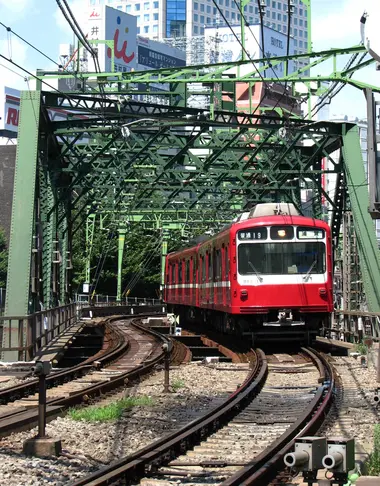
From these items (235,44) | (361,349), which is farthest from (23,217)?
(235,44)

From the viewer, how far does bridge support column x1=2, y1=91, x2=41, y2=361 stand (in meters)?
20.4

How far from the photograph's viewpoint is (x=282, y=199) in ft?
127

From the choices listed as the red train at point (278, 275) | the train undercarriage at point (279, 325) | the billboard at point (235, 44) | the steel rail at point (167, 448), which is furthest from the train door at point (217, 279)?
the billboard at point (235, 44)

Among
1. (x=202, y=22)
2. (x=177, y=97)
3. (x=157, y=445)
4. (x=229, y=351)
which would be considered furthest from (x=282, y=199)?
(x=202, y=22)

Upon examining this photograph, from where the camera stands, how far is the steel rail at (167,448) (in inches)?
290

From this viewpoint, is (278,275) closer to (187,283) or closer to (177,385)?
(177,385)

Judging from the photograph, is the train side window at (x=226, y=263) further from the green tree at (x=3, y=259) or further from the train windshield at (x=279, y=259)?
the green tree at (x=3, y=259)

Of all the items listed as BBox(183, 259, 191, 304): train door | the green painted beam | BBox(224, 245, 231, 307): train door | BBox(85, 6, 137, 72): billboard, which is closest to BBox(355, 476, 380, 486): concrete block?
BBox(224, 245, 231, 307): train door

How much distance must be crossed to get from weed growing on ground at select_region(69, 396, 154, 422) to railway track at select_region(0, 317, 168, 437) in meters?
0.27

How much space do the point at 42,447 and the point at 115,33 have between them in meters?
128

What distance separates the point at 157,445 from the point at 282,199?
30323mm

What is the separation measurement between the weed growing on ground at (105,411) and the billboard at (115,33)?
117559mm

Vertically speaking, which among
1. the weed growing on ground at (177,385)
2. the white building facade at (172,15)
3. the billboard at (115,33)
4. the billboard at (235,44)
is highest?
the white building facade at (172,15)

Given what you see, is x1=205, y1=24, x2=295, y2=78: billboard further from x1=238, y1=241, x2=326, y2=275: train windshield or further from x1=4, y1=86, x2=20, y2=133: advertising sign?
x1=238, y1=241, x2=326, y2=275: train windshield
